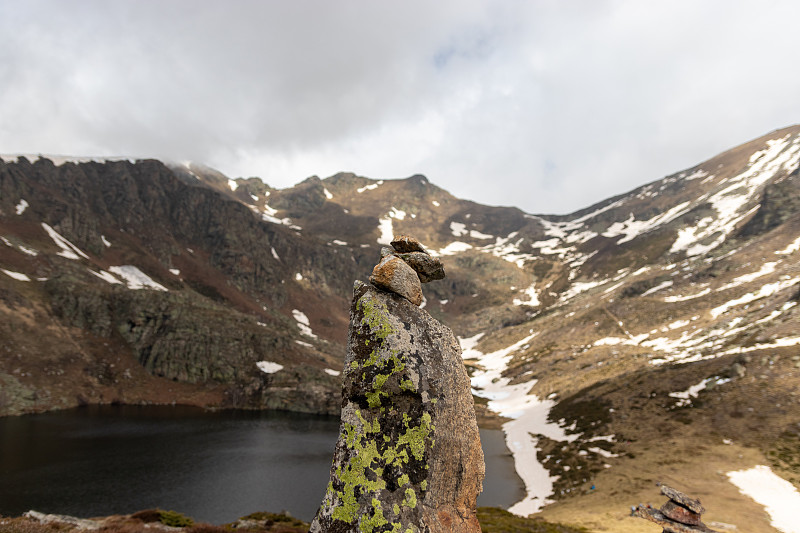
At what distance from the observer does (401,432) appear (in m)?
8.59

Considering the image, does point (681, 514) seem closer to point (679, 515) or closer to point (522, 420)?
point (679, 515)

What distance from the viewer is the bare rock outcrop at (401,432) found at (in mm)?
7688

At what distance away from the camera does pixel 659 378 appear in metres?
72.8

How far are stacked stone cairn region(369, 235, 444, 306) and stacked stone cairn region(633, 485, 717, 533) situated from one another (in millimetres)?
15739

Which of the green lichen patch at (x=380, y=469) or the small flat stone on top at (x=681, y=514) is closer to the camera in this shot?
the green lichen patch at (x=380, y=469)

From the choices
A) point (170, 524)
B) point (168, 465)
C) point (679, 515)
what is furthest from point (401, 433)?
point (168, 465)

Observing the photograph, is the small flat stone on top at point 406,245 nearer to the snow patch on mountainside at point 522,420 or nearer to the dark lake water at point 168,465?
the dark lake water at point 168,465

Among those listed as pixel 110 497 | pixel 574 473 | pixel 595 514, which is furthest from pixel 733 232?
pixel 110 497

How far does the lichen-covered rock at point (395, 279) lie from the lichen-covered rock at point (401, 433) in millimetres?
243

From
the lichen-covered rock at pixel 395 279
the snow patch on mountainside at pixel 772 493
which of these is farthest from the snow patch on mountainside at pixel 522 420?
the lichen-covered rock at pixel 395 279

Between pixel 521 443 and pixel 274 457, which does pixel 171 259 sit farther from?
pixel 521 443

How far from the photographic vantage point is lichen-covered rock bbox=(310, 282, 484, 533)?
7684mm

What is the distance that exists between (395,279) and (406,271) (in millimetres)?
532

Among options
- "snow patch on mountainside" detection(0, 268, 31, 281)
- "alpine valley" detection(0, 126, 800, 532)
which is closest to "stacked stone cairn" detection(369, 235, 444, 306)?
"alpine valley" detection(0, 126, 800, 532)
